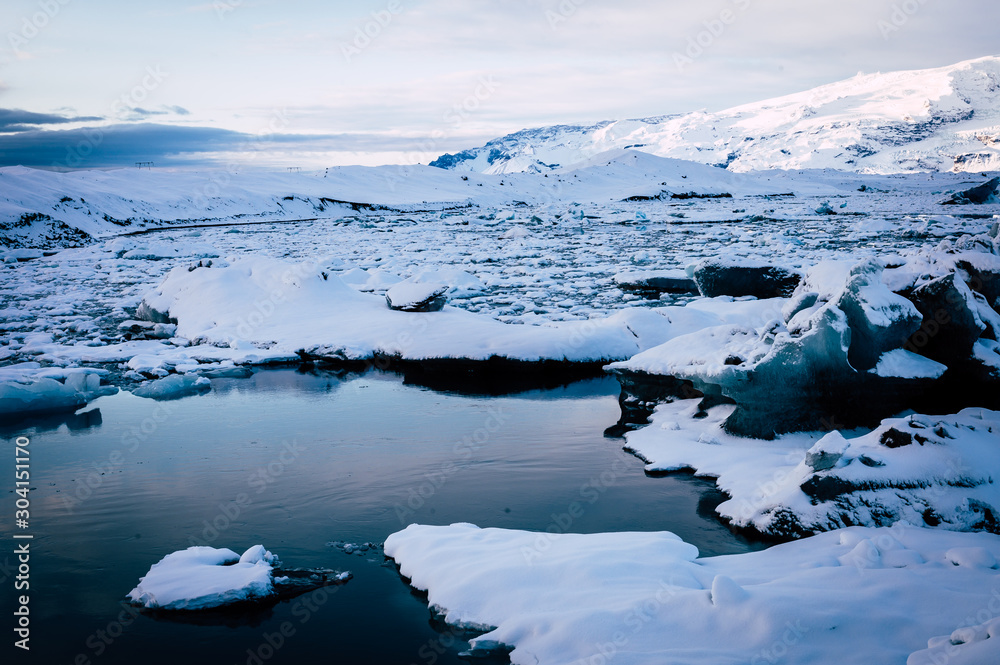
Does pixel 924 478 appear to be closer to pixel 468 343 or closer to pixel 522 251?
pixel 468 343

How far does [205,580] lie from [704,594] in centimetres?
280

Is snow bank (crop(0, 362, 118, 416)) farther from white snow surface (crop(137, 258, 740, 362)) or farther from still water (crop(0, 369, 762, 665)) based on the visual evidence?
white snow surface (crop(137, 258, 740, 362))

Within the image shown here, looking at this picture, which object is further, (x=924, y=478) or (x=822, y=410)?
(x=822, y=410)

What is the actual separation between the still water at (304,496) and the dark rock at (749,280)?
520cm

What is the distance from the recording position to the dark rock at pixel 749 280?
12828 mm

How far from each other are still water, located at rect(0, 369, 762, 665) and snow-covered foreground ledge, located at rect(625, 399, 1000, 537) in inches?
13.1

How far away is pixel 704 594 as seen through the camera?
12.3 ft

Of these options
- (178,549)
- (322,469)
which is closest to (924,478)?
(322,469)

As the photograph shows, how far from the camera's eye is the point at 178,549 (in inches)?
193

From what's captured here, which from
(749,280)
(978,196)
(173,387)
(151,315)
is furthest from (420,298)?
(978,196)

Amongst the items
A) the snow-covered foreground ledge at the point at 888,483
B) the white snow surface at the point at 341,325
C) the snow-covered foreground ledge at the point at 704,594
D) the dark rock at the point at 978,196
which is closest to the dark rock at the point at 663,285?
the white snow surface at the point at 341,325

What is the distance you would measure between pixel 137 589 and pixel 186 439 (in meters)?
2.98

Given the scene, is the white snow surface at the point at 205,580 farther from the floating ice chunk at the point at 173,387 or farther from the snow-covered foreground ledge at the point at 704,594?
the floating ice chunk at the point at 173,387

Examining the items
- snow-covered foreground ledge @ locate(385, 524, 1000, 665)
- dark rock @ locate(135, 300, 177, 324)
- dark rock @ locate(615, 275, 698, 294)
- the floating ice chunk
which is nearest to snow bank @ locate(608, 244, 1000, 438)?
snow-covered foreground ledge @ locate(385, 524, 1000, 665)
